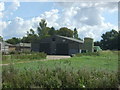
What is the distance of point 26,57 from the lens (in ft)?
117

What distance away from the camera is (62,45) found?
7425cm

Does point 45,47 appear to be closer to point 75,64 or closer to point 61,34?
point 61,34

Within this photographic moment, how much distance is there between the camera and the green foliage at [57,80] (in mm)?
7129

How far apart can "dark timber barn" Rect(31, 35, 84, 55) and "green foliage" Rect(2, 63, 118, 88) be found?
64.2 metres

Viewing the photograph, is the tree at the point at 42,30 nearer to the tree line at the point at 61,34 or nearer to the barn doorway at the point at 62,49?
the tree line at the point at 61,34

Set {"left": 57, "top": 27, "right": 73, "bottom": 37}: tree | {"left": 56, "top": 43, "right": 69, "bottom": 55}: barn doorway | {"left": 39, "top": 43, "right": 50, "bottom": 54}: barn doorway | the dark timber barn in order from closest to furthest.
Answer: the dark timber barn < {"left": 56, "top": 43, "right": 69, "bottom": 55}: barn doorway < {"left": 39, "top": 43, "right": 50, "bottom": 54}: barn doorway < {"left": 57, "top": 27, "right": 73, "bottom": 37}: tree

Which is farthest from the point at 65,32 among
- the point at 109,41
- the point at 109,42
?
the point at 109,42

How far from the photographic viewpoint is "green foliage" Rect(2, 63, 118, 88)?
7.13 metres

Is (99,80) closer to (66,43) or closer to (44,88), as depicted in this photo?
(44,88)

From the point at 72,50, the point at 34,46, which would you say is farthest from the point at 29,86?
the point at 34,46

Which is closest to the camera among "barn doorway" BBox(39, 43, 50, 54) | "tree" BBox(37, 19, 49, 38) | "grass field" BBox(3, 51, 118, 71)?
"grass field" BBox(3, 51, 118, 71)

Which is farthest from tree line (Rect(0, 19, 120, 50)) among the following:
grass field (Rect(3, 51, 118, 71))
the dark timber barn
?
grass field (Rect(3, 51, 118, 71))

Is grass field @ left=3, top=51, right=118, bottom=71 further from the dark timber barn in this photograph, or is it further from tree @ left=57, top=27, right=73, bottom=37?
tree @ left=57, top=27, right=73, bottom=37

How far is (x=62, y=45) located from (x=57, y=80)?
6712cm
